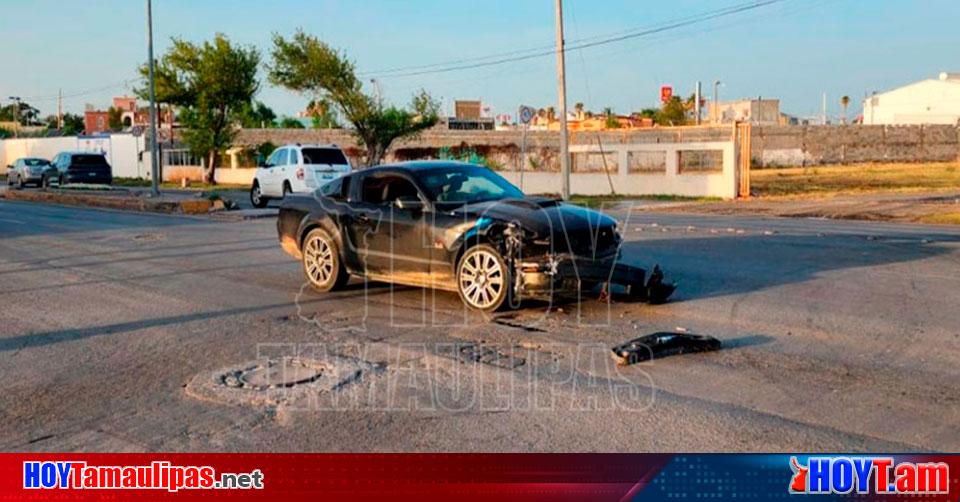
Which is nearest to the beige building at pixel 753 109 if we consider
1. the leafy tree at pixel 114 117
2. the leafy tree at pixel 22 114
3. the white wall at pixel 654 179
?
the white wall at pixel 654 179

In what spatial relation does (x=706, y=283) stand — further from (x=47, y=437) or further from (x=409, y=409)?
(x=47, y=437)

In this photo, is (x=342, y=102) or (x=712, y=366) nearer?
(x=712, y=366)

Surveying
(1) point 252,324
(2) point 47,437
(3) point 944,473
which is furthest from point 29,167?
(3) point 944,473

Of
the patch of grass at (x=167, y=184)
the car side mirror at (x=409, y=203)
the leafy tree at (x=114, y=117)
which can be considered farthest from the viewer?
the leafy tree at (x=114, y=117)

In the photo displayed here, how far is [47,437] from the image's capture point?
593 cm

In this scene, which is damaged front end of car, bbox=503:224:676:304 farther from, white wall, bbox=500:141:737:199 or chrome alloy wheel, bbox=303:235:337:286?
white wall, bbox=500:141:737:199

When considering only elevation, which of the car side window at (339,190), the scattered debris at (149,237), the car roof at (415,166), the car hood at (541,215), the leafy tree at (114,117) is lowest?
the scattered debris at (149,237)

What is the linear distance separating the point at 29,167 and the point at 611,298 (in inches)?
1670

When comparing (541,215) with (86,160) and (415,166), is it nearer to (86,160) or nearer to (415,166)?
(415,166)

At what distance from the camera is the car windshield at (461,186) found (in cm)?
1048

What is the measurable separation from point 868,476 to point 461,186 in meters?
6.46

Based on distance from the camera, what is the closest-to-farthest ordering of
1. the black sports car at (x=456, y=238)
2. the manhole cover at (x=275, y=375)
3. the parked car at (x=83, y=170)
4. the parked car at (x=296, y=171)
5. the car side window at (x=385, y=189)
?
the manhole cover at (x=275, y=375), the black sports car at (x=456, y=238), the car side window at (x=385, y=189), the parked car at (x=296, y=171), the parked car at (x=83, y=170)

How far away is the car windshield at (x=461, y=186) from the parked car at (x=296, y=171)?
54.5 feet

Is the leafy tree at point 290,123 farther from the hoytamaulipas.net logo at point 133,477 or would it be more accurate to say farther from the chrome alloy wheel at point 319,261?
the hoytamaulipas.net logo at point 133,477
